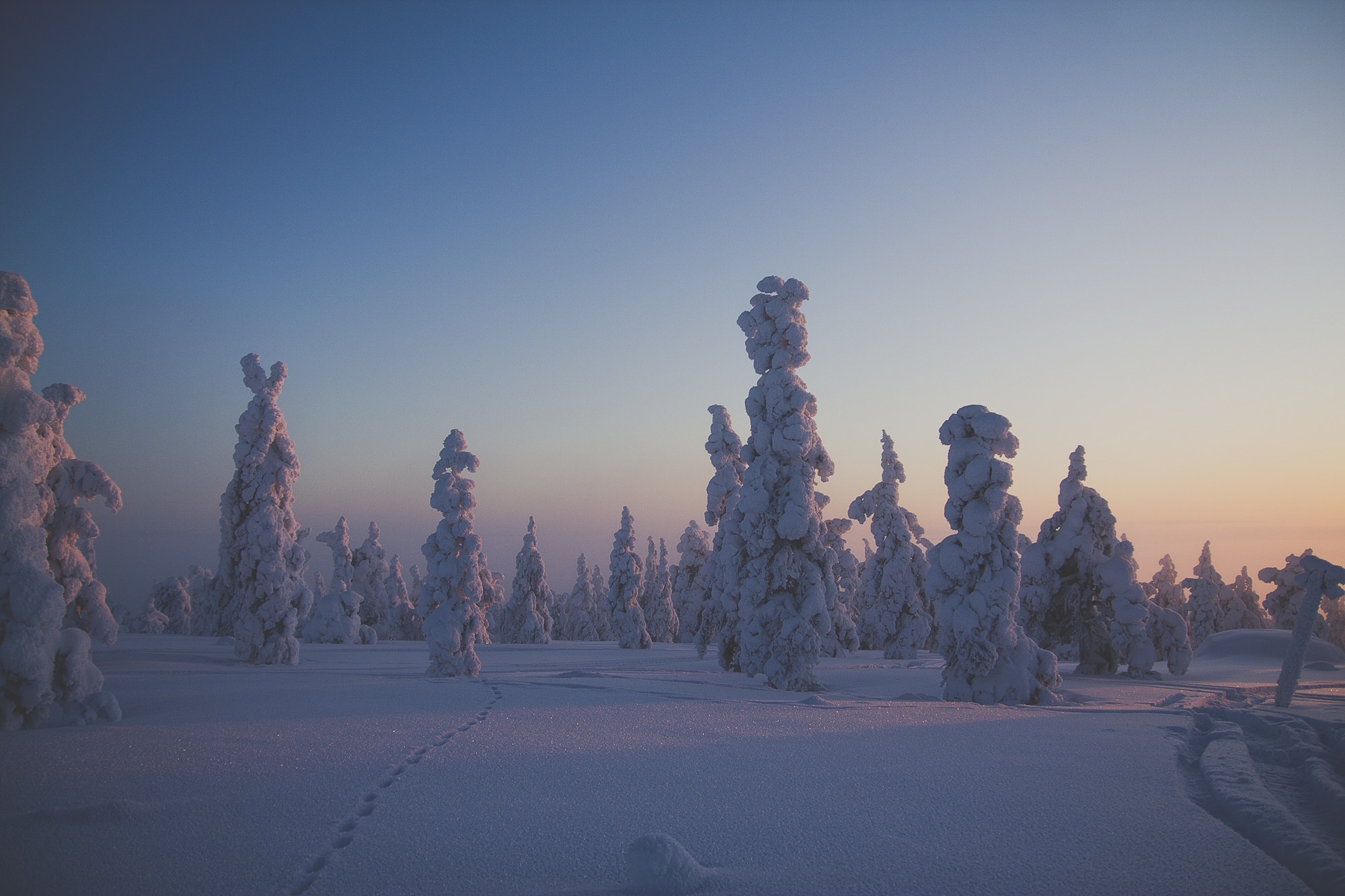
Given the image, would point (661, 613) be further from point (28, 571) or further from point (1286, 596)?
point (28, 571)

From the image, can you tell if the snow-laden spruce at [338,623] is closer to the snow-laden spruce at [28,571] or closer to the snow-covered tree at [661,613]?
the snow-covered tree at [661,613]

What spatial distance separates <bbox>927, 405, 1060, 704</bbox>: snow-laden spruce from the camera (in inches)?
540

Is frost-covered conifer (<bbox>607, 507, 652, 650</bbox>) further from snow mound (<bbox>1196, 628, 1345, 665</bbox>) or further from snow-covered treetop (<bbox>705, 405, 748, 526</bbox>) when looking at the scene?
snow mound (<bbox>1196, 628, 1345, 665</bbox>)

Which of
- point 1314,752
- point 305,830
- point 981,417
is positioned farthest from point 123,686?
point 1314,752

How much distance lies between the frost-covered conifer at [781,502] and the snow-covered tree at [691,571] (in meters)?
27.8

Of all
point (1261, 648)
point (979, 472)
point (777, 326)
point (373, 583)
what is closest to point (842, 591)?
point (1261, 648)

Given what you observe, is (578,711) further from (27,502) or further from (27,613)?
(27,502)

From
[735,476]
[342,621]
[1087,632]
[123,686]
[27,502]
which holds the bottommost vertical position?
[342,621]

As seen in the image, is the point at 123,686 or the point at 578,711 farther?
the point at 123,686

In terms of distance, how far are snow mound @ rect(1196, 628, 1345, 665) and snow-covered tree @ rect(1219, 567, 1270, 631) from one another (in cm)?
1446

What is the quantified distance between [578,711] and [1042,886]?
7886mm

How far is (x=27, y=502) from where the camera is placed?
8781 mm

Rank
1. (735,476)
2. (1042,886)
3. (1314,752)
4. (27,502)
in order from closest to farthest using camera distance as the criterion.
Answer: (1042,886), (1314,752), (27,502), (735,476)

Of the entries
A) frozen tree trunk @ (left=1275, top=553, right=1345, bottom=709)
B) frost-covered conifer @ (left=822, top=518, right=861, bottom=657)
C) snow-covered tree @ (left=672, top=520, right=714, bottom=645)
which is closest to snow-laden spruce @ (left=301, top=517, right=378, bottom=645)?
snow-covered tree @ (left=672, top=520, right=714, bottom=645)
